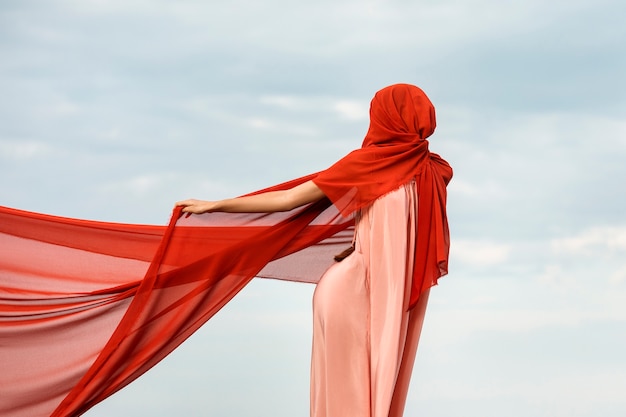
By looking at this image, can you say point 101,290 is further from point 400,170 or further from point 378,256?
point 400,170

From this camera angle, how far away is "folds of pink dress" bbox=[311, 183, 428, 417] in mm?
5562

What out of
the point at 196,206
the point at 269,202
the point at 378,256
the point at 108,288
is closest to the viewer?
the point at 378,256

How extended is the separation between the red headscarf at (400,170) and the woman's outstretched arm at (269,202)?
0.31 ft

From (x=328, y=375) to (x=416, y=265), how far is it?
0.73 m

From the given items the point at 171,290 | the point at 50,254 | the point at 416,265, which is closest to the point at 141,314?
the point at 171,290

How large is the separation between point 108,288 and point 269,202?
1063mm

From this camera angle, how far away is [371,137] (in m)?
5.73

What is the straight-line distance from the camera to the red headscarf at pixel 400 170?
562cm

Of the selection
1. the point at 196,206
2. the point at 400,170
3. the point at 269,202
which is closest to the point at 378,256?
the point at 400,170

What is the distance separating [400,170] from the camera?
565 centimetres

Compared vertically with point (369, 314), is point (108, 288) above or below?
above

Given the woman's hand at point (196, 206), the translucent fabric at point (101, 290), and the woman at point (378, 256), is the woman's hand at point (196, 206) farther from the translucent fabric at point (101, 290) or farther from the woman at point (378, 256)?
the woman at point (378, 256)

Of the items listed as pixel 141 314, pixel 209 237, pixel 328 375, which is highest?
pixel 209 237

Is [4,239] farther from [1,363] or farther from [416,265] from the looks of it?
[416,265]
